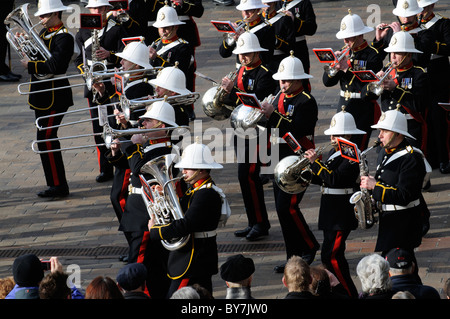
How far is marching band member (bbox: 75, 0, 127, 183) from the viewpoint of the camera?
40.7ft

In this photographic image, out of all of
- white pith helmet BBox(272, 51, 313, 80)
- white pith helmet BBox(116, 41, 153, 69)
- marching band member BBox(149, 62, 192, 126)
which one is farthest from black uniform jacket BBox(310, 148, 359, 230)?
white pith helmet BBox(116, 41, 153, 69)

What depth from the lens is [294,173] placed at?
930cm

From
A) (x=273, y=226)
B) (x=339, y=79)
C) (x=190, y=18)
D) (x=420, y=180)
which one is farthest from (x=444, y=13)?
(x=420, y=180)

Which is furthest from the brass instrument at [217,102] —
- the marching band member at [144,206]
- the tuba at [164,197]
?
the tuba at [164,197]

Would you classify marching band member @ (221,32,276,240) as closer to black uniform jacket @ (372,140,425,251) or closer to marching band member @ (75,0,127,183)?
marching band member @ (75,0,127,183)

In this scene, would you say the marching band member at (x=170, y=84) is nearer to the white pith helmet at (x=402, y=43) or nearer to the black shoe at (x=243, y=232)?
the black shoe at (x=243, y=232)

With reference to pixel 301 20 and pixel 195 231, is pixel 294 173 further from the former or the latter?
pixel 301 20

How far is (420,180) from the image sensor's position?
8.69 m

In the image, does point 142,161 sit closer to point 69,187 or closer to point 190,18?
point 69,187

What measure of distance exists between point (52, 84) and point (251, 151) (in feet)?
9.86

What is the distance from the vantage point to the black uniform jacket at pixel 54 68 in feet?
39.2

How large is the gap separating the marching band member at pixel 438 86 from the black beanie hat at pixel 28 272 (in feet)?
21.9

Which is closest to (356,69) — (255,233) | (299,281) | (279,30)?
(279,30)
